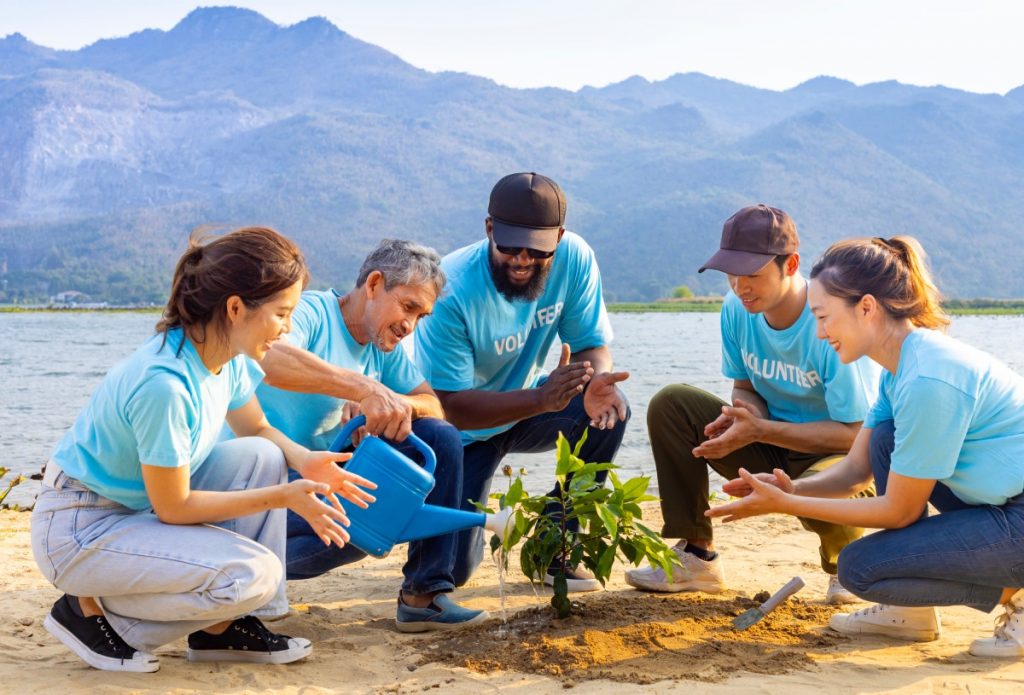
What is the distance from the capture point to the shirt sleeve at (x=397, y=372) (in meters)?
4.01

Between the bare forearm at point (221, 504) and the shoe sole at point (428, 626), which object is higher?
the bare forearm at point (221, 504)

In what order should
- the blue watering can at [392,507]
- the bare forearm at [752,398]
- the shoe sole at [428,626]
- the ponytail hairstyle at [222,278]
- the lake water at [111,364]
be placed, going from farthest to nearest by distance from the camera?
the lake water at [111,364], the bare forearm at [752,398], the shoe sole at [428,626], the blue watering can at [392,507], the ponytail hairstyle at [222,278]

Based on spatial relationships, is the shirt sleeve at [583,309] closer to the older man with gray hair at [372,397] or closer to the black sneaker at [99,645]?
the older man with gray hair at [372,397]

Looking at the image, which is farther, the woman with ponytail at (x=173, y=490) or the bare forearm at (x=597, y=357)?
the bare forearm at (x=597, y=357)

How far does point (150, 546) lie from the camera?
2939mm

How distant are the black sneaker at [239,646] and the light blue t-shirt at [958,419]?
6.88ft

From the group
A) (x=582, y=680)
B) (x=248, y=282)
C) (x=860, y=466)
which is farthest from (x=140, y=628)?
(x=860, y=466)

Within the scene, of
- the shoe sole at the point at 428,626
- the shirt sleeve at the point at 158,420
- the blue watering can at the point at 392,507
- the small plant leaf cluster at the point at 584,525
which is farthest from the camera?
the shoe sole at the point at 428,626

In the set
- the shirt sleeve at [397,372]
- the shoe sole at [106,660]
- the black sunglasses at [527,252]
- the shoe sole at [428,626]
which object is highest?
the black sunglasses at [527,252]

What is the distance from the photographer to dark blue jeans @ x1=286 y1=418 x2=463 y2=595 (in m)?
3.71

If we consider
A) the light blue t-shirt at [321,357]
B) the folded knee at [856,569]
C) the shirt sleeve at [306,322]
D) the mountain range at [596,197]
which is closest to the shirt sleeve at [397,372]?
the light blue t-shirt at [321,357]

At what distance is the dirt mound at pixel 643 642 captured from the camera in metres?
3.22

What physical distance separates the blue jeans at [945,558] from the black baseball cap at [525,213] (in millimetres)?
1606

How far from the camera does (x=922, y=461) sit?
10.1 ft
